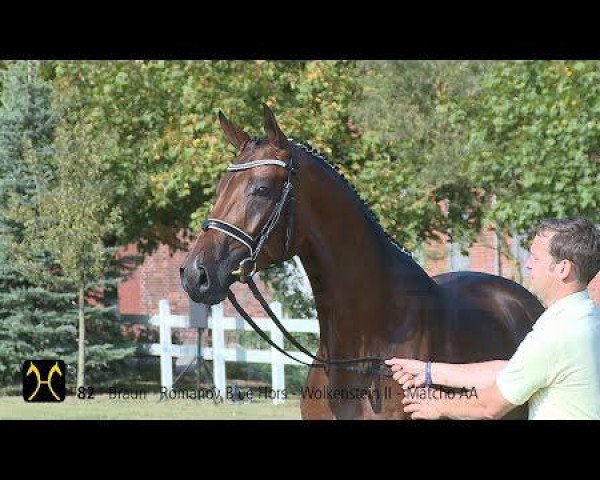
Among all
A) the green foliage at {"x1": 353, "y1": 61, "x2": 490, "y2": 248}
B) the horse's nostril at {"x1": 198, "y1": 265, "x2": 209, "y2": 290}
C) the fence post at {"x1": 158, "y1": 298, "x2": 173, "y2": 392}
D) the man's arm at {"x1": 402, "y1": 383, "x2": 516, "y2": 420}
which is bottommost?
the man's arm at {"x1": 402, "y1": 383, "x2": 516, "y2": 420}

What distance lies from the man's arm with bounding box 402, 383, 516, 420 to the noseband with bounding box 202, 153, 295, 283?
145cm

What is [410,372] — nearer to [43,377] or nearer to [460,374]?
[460,374]

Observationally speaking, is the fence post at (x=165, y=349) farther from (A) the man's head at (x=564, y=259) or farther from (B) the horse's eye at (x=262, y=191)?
(A) the man's head at (x=564, y=259)

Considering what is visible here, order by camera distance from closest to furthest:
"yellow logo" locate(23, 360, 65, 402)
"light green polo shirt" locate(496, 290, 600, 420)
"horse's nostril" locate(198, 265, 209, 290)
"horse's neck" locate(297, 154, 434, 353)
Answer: "light green polo shirt" locate(496, 290, 600, 420)
"horse's nostril" locate(198, 265, 209, 290)
"horse's neck" locate(297, 154, 434, 353)
"yellow logo" locate(23, 360, 65, 402)

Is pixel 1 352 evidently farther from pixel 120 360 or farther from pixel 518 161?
pixel 518 161

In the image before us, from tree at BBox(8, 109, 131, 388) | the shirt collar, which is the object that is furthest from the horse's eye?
tree at BBox(8, 109, 131, 388)

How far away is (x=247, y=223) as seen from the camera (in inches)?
195

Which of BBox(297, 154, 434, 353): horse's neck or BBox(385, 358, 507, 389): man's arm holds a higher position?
BBox(297, 154, 434, 353): horse's neck

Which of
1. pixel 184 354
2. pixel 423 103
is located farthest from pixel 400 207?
pixel 184 354

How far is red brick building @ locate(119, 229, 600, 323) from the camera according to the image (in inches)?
568

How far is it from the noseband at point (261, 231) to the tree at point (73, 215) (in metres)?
A: 8.91

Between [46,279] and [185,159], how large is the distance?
7.79 feet

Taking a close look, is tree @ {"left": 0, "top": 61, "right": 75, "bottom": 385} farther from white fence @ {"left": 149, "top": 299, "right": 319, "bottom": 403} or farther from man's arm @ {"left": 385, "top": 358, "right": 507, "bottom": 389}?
man's arm @ {"left": 385, "top": 358, "right": 507, "bottom": 389}

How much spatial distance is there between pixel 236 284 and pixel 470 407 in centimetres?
1278
